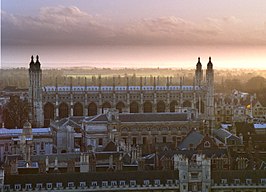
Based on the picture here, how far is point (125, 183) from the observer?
26250 mm

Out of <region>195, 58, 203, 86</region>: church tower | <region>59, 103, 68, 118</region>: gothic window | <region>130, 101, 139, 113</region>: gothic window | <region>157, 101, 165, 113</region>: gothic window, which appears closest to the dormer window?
<region>130, 101, 139, 113</region>: gothic window

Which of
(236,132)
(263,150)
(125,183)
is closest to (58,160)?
(125,183)

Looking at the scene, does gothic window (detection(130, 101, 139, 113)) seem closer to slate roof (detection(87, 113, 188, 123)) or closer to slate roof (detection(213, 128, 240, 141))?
slate roof (detection(87, 113, 188, 123))

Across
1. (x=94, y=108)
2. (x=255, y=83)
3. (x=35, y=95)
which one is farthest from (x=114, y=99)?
(x=255, y=83)

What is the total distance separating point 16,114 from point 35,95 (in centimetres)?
309

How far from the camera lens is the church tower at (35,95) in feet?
192

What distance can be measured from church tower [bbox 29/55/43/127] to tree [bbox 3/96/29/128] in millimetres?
941

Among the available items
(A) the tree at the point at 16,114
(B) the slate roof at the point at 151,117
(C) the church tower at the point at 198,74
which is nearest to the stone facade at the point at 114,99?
(C) the church tower at the point at 198,74

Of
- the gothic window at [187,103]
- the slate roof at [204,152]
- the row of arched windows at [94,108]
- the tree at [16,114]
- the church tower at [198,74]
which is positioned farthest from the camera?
the church tower at [198,74]

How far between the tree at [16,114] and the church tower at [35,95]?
941 mm

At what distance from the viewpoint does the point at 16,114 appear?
2389 inches

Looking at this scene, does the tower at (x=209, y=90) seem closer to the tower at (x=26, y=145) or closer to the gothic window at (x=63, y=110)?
the gothic window at (x=63, y=110)

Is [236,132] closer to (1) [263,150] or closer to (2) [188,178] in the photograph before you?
(1) [263,150]

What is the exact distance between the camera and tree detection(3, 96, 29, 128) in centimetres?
5838
